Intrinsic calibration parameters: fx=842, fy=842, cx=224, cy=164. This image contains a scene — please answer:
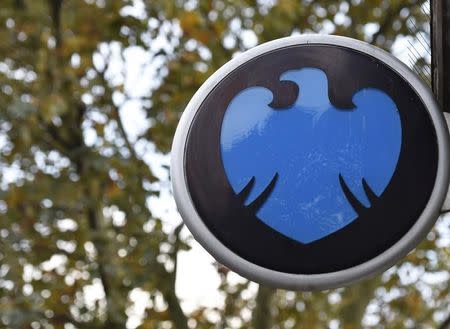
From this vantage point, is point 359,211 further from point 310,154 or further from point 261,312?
point 261,312

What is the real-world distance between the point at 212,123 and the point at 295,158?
7.3 inches

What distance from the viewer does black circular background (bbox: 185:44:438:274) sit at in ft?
5.16

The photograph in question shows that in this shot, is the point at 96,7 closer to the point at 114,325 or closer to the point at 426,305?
the point at 114,325

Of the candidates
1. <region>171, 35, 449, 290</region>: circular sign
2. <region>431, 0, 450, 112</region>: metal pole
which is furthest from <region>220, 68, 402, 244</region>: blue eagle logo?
<region>431, 0, 450, 112</region>: metal pole

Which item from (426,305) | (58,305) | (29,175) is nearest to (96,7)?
(29,175)

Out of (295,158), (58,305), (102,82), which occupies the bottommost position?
(58,305)

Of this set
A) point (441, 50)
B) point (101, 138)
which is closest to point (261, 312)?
point (101, 138)

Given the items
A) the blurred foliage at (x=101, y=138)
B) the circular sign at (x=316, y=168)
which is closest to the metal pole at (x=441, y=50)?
the circular sign at (x=316, y=168)

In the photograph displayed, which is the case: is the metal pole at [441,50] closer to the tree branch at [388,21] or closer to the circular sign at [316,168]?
the circular sign at [316,168]

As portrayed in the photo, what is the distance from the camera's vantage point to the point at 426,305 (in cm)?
689

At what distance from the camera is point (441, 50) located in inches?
65.9

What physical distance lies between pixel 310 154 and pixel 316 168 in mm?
30

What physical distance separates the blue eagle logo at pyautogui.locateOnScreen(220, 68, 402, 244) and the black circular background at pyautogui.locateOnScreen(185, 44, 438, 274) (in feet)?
0.05

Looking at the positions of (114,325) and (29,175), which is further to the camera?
(29,175)
